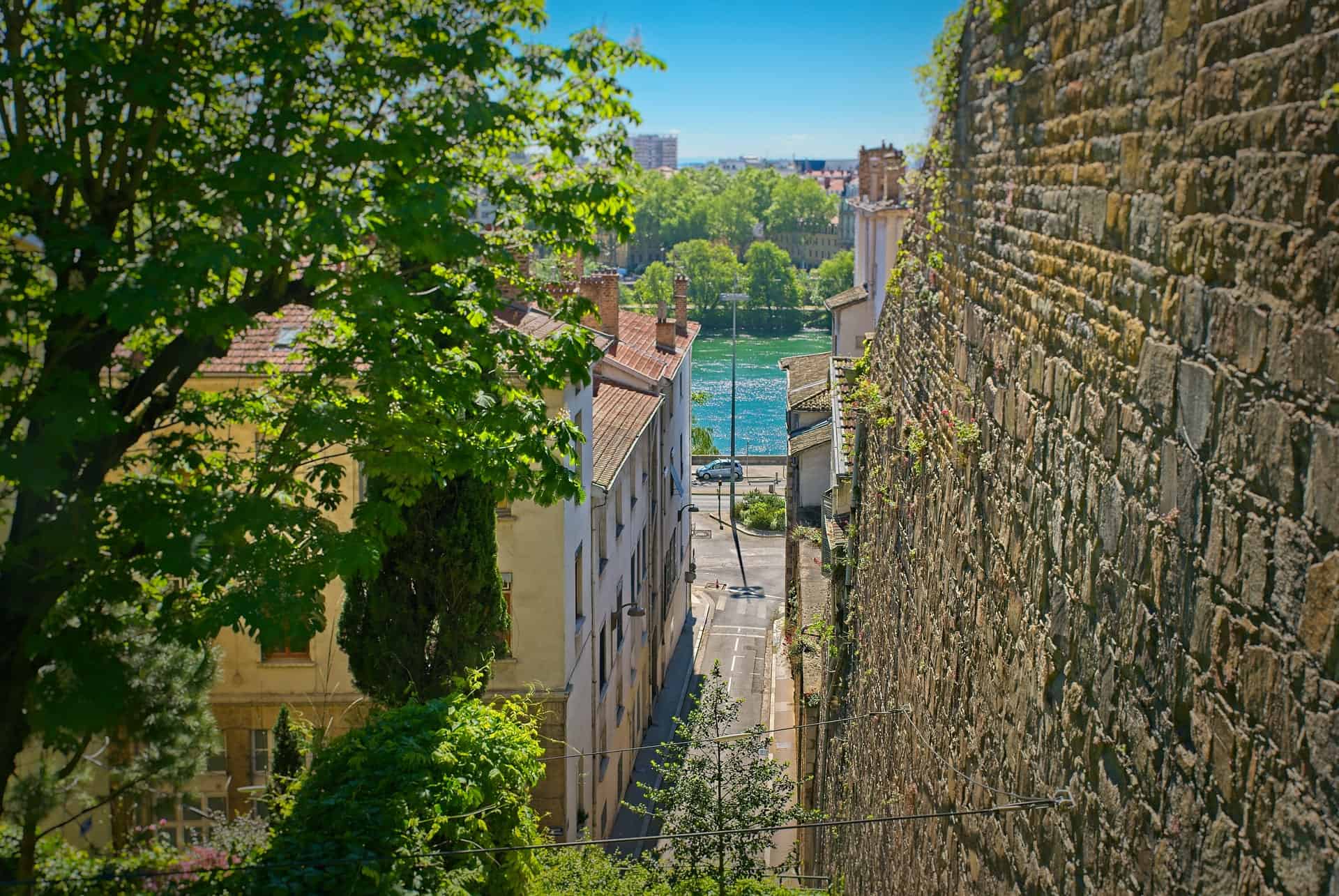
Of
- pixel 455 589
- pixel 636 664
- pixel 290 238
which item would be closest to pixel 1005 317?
pixel 290 238

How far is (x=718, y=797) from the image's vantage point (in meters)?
10.8

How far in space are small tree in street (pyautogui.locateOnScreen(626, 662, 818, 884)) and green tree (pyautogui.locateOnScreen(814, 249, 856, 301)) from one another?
87.6 meters

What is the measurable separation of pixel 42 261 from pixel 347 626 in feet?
22.5

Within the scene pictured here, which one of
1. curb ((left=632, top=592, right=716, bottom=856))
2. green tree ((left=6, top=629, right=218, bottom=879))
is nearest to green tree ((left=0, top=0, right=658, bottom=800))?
green tree ((left=6, top=629, right=218, bottom=879))

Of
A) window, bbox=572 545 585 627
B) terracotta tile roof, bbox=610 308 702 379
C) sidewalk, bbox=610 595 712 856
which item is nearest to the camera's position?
window, bbox=572 545 585 627

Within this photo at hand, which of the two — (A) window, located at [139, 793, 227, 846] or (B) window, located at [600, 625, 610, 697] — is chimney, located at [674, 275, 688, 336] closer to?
(B) window, located at [600, 625, 610, 697]

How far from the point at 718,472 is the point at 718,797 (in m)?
39.7

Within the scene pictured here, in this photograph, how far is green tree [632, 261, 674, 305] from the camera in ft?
298

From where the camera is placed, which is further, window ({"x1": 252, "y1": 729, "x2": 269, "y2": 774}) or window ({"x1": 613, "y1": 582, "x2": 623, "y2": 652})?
window ({"x1": 613, "y1": 582, "x2": 623, "y2": 652})

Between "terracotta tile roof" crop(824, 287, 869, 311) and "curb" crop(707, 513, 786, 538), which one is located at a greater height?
"terracotta tile roof" crop(824, 287, 869, 311)

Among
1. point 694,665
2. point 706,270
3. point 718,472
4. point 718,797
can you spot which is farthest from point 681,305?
point 706,270

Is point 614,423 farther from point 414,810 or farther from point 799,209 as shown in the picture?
point 799,209

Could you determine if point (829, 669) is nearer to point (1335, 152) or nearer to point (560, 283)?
point (560, 283)

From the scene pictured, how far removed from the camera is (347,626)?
1264cm
